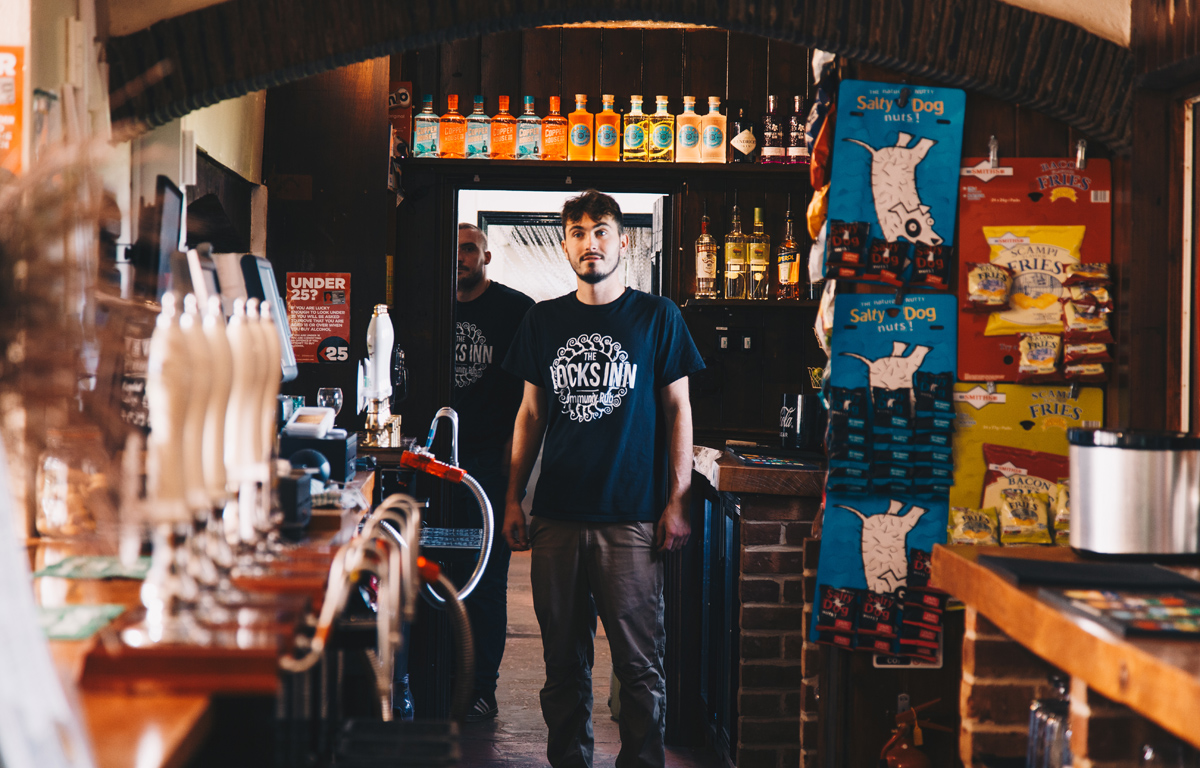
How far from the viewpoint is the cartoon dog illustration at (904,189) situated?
2564mm

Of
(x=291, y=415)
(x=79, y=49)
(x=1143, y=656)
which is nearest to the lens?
(x=1143, y=656)

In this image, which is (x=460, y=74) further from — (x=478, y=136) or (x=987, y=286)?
(x=987, y=286)

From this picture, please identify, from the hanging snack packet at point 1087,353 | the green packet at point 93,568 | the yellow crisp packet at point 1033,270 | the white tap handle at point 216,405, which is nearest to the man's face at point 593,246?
the yellow crisp packet at point 1033,270

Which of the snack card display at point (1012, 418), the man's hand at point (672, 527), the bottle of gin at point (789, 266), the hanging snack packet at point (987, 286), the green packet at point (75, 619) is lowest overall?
the man's hand at point (672, 527)

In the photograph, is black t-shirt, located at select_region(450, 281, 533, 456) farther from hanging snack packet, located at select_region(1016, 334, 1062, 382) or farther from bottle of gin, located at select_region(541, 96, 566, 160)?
hanging snack packet, located at select_region(1016, 334, 1062, 382)

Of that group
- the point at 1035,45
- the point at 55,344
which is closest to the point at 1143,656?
the point at 55,344

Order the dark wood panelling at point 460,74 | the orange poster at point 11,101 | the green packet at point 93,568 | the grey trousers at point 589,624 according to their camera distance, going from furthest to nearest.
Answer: the dark wood panelling at point 460,74
the grey trousers at point 589,624
the orange poster at point 11,101
the green packet at point 93,568

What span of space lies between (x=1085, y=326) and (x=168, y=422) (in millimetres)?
2221

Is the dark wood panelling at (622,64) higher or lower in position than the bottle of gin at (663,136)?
higher

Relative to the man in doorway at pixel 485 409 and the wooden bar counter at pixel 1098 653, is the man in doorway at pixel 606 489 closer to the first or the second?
the man in doorway at pixel 485 409

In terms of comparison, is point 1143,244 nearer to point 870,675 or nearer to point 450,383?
point 870,675

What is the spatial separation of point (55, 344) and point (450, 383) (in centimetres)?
291

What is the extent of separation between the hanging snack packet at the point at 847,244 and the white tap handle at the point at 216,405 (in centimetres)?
167

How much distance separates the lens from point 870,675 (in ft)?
8.73
